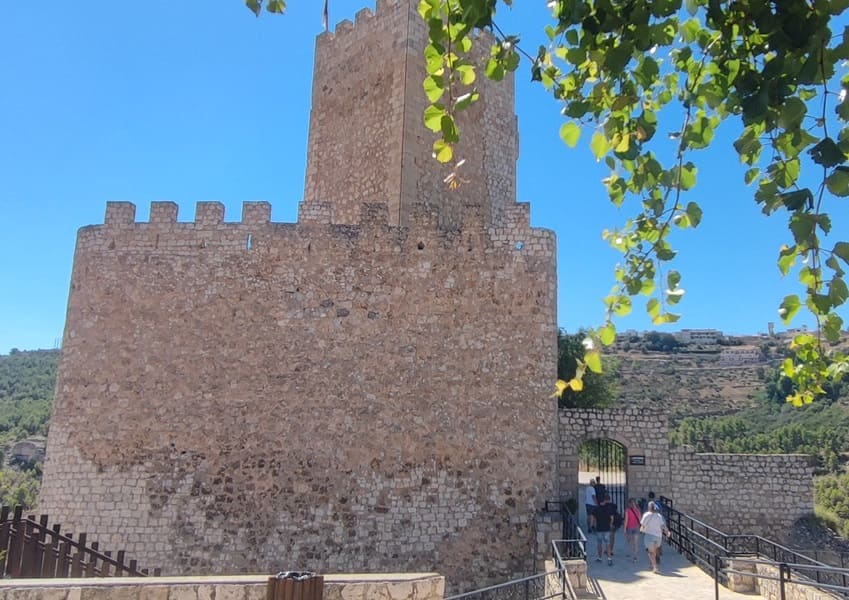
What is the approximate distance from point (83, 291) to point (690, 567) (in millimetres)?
11159

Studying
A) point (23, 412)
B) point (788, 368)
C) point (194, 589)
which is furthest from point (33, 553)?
point (23, 412)

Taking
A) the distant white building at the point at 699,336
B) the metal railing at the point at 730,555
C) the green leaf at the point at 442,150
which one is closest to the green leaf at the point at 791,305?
the green leaf at the point at 442,150

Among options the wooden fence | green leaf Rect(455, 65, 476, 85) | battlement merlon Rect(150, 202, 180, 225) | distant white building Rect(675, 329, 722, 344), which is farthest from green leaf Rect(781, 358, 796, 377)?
distant white building Rect(675, 329, 722, 344)

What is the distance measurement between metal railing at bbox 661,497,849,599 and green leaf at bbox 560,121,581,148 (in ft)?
22.5

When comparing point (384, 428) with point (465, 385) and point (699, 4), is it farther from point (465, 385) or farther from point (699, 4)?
point (699, 4)

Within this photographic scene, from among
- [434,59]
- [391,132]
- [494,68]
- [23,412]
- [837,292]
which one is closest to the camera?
[837,292]

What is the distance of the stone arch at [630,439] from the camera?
11938 millimetres

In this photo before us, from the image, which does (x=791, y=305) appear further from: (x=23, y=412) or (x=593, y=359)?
(x=23, y=412)

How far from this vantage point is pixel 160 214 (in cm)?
1147

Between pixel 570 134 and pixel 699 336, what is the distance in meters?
79.8

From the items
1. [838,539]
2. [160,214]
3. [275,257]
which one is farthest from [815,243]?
[838,539]

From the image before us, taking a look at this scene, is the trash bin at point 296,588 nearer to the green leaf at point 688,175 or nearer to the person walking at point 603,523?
the green leaf at point 688,175

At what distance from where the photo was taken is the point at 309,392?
35.0 ft

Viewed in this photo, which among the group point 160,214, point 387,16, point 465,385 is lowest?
point 465,385
